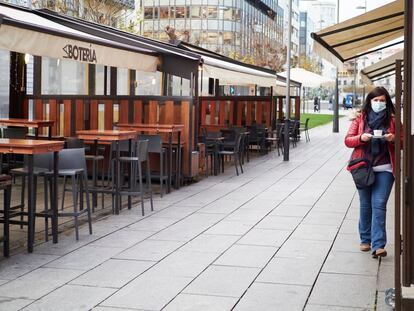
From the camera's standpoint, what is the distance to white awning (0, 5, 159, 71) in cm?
745

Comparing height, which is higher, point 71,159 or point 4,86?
point 4,86

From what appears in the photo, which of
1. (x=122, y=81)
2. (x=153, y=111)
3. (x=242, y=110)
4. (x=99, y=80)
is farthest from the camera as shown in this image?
(x=242, y=110)

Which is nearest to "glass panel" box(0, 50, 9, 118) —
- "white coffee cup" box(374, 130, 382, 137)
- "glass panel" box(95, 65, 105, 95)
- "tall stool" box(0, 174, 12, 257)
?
"glass panel" box(95, 65, 105, 95)

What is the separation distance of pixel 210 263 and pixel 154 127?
5.63 m

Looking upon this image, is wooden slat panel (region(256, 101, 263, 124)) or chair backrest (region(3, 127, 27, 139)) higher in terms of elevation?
wooden slat panel (region(256, 101, 263, 124))

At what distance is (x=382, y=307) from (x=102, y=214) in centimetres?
518

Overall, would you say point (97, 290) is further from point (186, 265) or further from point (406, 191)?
point (406, 191)

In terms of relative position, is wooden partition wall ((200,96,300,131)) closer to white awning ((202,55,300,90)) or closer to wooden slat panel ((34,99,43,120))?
white awning ((202,55,300,90))

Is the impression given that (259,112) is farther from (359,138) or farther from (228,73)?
(359,138)

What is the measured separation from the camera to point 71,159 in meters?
7.94

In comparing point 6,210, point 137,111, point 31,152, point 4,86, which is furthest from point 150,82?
point 6,210

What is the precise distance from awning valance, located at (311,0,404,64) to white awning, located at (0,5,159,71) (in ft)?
9.85

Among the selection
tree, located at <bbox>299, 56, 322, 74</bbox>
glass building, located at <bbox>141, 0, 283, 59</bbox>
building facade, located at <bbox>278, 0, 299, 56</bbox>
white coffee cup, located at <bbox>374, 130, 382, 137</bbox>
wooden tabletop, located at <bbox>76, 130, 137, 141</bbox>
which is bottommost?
wooden tabletop, located at <bbox>76, 130, 137, 141</bbox>

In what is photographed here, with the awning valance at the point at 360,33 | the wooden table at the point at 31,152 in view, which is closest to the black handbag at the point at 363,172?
the awning valance at the point at 360,33
